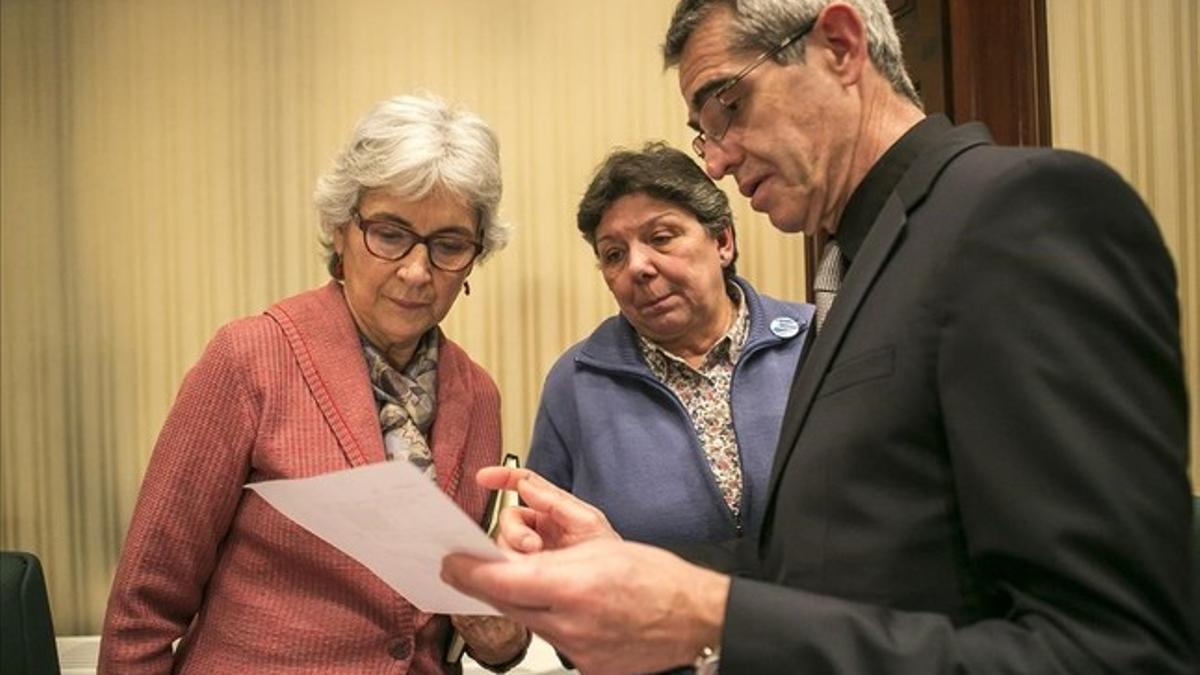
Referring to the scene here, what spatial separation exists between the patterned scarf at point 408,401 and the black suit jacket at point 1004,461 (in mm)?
902

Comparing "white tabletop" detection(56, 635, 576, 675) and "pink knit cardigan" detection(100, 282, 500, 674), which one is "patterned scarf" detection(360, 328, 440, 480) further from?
"white tabletop" detection(56, 635, 576, 675)

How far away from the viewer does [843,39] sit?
0.99 m

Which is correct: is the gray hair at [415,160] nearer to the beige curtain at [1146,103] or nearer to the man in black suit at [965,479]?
the man in black suit at [965,479]

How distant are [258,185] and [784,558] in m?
2.03

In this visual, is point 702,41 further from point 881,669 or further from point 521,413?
point 521,413

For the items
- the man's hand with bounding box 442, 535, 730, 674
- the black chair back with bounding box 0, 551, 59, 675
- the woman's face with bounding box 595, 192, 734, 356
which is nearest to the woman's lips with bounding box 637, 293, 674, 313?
the woman's face with bounding box 595, 192, 734, 356

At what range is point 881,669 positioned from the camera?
68 cm

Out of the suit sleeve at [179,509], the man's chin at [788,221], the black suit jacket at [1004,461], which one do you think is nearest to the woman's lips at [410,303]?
the suit sleeve at [179,509]

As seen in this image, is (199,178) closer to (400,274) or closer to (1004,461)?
(400,274)

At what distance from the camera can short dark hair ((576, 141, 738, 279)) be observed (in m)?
1.85

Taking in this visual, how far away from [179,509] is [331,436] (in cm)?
24

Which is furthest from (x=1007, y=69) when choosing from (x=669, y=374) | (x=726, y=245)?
(x=669, y=374)

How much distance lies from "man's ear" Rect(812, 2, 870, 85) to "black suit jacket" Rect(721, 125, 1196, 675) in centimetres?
24

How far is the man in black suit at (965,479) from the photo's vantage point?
2.11ft
